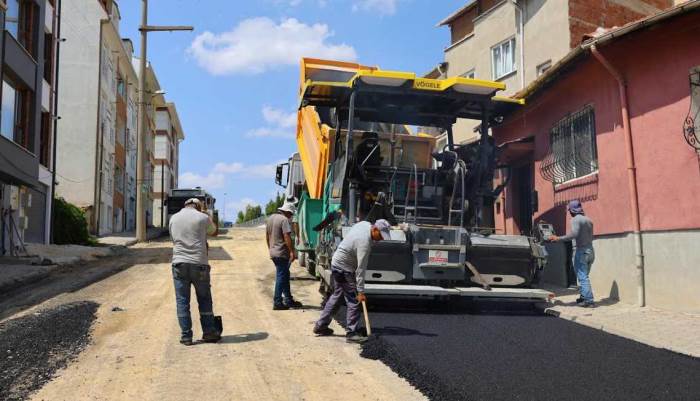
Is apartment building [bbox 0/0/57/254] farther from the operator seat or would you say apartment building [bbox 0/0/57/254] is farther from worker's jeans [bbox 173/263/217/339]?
worker's jeans [bbox 173/263/217/339]

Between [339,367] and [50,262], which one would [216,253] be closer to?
[50,262]

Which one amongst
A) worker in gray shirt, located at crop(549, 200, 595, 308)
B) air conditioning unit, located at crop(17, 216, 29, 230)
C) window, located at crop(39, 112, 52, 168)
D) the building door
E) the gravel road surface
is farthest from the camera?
window, located at crop(39, 112, 52, 168)

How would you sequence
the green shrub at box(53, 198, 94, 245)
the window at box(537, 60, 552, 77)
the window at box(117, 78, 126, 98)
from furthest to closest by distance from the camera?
1. the window at box(117, 78, 126, 98)
2. the green shrub at box(53, 198, 94, 245)
3. the window at box(537, 60, 552, 77)

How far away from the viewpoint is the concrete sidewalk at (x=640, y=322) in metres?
5.80

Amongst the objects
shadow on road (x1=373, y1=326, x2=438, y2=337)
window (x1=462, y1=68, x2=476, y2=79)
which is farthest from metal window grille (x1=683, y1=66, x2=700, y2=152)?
window (x1=462, y1=68, x2=476, y2=79)

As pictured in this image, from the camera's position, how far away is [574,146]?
995 cm

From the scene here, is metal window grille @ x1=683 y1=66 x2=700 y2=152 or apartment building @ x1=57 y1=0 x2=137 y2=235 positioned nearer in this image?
metal window grille @ x1=683 y1=66 x2=700 y2=152

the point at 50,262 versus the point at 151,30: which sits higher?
the point at 151,30

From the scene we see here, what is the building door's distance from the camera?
12.1 m

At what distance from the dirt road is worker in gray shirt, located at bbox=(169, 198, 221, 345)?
27 centimetres

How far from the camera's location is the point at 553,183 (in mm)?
10484

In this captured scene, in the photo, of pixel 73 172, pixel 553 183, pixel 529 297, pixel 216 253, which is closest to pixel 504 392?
pixel 529 297

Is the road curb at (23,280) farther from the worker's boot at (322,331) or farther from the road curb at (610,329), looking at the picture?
the road curb at (610,329)

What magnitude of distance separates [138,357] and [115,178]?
3048 centimetres
